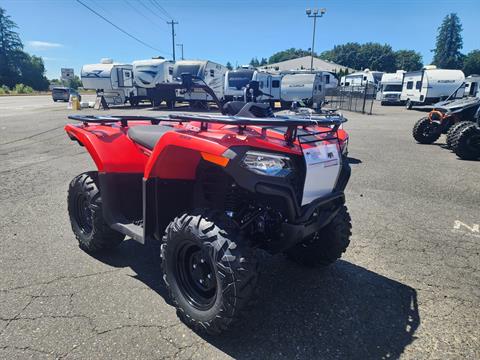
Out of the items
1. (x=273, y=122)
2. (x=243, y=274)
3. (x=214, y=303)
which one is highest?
(x=273, y=122)

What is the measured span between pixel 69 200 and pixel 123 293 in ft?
4.41

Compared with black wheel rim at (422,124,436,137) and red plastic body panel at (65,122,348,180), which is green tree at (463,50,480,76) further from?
red plastic body panel at (65,122,348,180)

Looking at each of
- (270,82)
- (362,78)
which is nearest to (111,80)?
(270,82)

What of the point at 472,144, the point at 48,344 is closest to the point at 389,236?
the point at 48,344

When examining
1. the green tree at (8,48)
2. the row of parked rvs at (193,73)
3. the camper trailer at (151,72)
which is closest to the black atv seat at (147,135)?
the row of parked rvs at (193,73)

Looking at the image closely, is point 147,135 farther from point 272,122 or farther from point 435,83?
point 435,83

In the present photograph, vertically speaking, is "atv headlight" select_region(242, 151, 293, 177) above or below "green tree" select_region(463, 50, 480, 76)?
below

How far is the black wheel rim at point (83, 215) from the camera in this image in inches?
139

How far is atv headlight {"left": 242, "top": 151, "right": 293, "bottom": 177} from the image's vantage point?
6.82 feet

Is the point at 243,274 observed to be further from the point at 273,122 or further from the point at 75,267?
the point at 75,267

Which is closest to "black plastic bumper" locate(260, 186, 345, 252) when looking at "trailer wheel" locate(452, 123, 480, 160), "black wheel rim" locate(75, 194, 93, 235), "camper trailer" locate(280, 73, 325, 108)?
"black wheel rim" locate(75, 194, 93, 235)

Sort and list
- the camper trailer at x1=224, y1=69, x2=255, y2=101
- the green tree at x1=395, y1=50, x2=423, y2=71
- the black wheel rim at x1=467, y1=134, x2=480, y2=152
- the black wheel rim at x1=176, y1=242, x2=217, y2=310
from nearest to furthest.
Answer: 1. the black wheel rim at x1=176, y1=242, x2=217, y2=310
2. the black wheel rim at x1=467, y1=134, x2=480, y2=152
3. the camper trailer at x1=224, y1=69, x2=255, y2=101
4. the green tree at x1=395, y1=50, x2=423, y2=71

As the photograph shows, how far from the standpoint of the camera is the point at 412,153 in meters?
9.52

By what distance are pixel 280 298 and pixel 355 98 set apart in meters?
24.7
